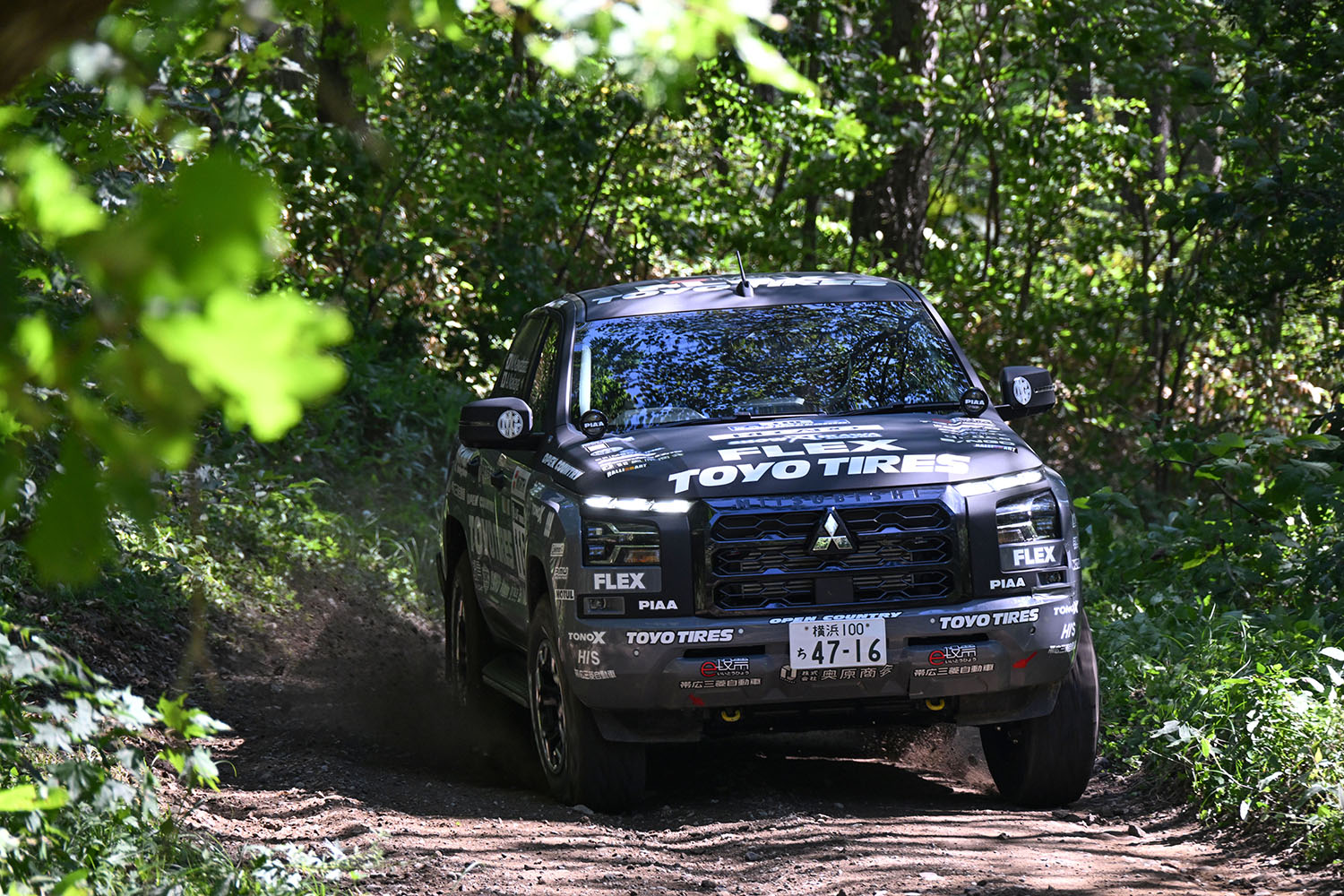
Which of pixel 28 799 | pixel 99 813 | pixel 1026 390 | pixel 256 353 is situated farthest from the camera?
pixel 1026 390

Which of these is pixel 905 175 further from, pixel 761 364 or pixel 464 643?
pixel 761 364

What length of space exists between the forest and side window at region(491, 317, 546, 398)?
4.45 ft

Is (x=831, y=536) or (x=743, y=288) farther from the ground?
(x=743, y=288)

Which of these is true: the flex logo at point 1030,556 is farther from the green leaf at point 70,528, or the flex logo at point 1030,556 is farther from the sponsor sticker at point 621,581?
the green leaf at point 70,528

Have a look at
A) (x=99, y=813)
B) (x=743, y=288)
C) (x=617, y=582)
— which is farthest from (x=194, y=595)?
(x=743, y=288)

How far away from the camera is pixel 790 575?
5.62 meters

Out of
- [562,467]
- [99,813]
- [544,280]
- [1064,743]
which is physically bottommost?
[1064,743]

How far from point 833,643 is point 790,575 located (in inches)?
11.2

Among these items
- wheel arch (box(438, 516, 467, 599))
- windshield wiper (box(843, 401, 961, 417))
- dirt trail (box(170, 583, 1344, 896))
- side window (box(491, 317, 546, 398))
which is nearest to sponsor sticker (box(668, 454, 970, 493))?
windshield wiper (box(843, 401, 961, 417))

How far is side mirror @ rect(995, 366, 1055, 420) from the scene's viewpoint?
674cm

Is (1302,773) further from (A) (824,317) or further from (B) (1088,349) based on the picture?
(B) (1088,349)

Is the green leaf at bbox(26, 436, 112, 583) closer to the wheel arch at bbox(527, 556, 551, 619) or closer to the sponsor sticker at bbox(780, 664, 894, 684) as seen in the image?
the sponsor sticker at bbox(780, 664, 894, 684)

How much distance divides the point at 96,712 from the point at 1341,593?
6.12 m

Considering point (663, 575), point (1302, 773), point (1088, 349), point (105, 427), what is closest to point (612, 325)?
point (663, 575)
